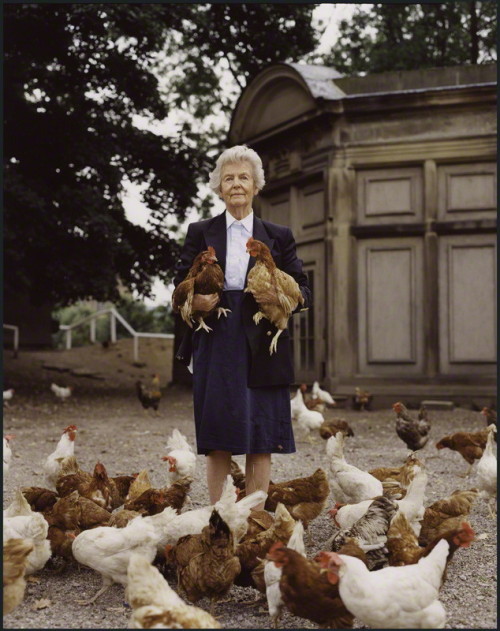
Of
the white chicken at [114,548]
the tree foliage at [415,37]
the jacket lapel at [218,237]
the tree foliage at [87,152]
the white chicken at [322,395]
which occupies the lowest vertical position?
the white chicken at [114,548]

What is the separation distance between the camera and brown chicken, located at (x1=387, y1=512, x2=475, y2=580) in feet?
12.7

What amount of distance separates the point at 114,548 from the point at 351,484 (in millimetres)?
2056

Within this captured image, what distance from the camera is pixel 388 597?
3346mm

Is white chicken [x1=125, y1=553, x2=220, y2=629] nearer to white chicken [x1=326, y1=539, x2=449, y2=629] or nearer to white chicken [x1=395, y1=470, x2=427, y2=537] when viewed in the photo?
white chicken [x1=326, y1=539, x2=449, y2=629]

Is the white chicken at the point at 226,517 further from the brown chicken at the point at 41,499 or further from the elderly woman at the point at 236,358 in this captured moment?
the brown chicken at the point at 41,499

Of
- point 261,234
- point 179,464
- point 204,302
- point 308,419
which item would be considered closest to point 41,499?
point 179,464

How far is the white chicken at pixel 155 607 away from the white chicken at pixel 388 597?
1.98 ft

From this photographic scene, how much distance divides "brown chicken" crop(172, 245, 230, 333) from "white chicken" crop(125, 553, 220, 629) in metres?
1.47

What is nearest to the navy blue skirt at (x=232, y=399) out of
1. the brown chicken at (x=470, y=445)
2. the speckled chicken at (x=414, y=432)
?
the brown chicken at (x=470, y=445)

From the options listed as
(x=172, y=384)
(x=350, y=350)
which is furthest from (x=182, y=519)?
(x=172, y=384)

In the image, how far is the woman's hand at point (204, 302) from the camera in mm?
4359

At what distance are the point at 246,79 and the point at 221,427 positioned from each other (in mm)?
15513

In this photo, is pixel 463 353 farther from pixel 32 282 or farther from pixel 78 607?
pixel 78 607

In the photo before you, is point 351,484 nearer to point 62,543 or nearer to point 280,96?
point 62,543
